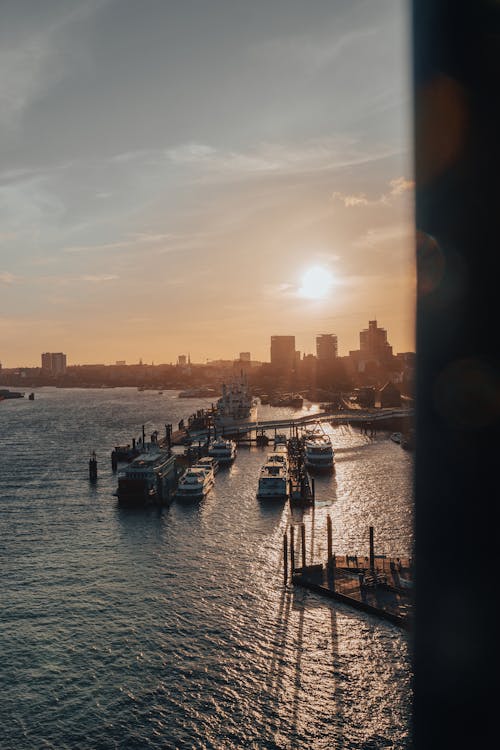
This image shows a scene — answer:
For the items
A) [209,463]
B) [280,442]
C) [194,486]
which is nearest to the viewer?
[194,486]

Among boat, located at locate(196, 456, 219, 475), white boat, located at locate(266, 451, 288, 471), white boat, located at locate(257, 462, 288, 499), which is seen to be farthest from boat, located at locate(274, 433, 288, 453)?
white boat, located at locate(257, 462, 288, 499)

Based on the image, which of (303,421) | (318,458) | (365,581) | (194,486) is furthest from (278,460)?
(303,421)

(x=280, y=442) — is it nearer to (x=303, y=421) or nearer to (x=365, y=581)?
(x=303, y=421)

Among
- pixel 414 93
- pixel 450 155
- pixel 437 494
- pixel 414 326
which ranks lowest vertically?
pixel 437 494

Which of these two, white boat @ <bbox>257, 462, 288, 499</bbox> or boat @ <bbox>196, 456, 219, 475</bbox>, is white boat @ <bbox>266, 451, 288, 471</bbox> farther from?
white boat @ <bbox>257, 462, 288, 499</bbox>

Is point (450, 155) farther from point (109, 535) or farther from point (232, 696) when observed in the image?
point (109, 535)

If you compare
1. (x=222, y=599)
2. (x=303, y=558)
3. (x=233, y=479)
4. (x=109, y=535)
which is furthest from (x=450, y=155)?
(x=233, y=479)

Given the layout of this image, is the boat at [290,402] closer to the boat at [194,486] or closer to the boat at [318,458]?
the boat at [318,458]
